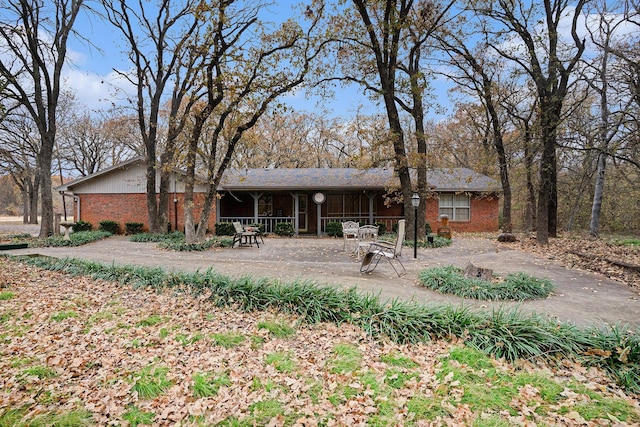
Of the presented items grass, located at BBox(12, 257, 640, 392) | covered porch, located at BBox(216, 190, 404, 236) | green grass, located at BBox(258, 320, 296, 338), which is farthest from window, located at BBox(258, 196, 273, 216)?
green grass, located at BBox(258, 320, 296, 338)

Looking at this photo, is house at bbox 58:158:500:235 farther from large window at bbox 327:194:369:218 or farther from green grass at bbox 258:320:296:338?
green grass at bbox 258:320:296:338

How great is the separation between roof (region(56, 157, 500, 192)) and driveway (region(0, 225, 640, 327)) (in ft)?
Answer: 12.9

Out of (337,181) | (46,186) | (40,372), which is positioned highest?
(337,181)

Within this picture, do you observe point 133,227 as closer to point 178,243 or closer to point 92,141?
point 178,243

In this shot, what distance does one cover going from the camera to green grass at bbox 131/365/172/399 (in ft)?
9.86

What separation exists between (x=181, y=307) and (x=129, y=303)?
3.01ft

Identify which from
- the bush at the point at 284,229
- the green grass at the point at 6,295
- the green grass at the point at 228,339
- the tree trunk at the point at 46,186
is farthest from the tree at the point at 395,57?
the tree trunk at the point at 46,186

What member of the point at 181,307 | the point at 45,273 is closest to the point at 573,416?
the point at 181,307

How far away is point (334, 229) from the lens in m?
16.1

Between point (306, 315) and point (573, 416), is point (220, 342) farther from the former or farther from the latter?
point (573, 416)

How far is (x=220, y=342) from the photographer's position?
3949mm

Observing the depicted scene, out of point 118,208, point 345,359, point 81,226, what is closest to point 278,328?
point 345,359

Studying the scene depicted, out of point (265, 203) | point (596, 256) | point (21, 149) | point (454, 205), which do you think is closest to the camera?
point (596, 256)

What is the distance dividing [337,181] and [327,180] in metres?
0.55
